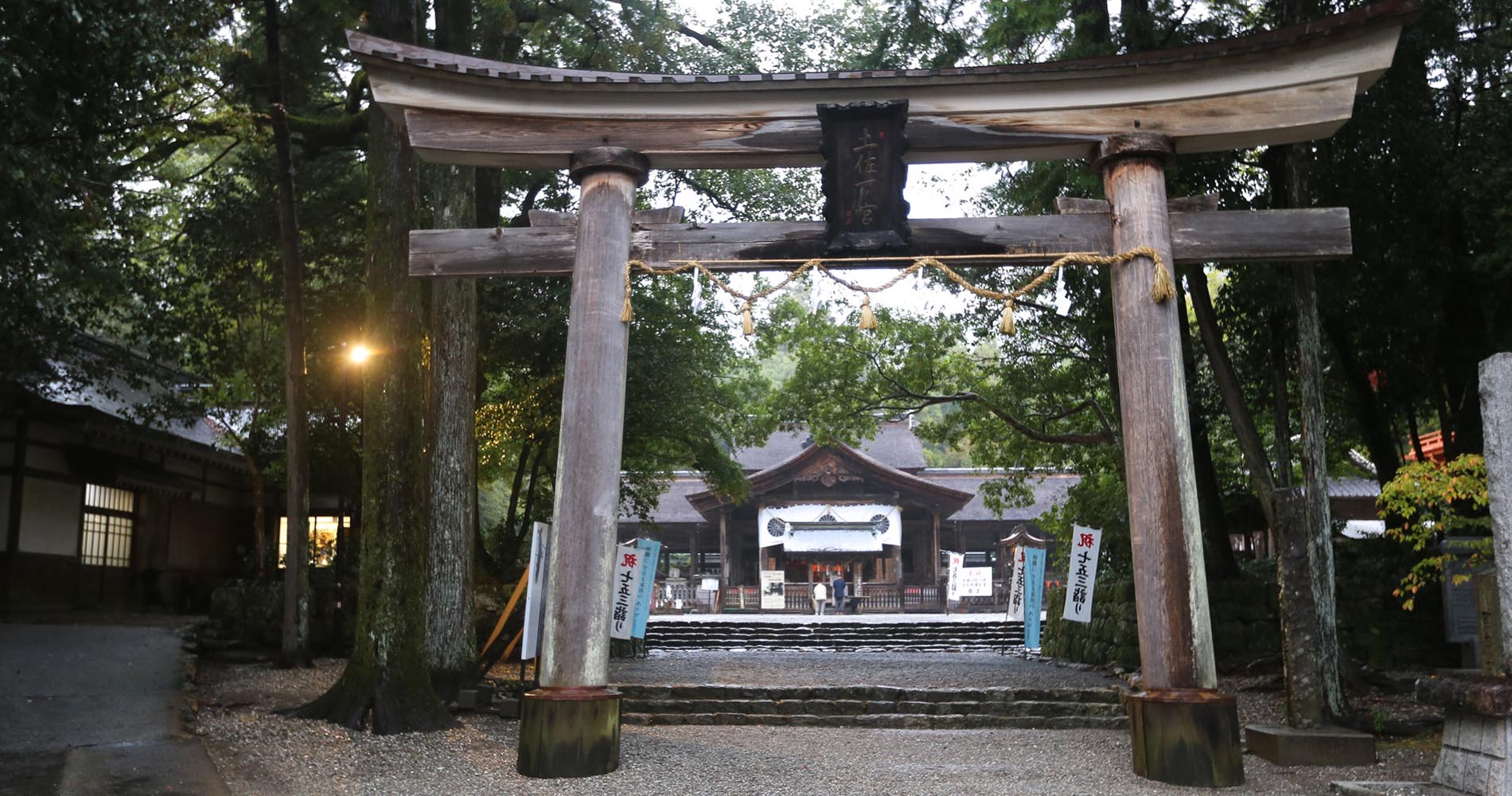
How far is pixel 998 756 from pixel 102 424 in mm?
15314

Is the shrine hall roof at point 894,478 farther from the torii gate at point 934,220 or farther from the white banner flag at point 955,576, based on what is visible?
the torii gate at point 934,220

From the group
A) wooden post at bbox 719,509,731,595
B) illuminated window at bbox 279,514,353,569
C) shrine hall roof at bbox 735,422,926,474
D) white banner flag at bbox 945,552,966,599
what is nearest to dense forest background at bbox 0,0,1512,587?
illuminated window at bbox 279,514,353,569

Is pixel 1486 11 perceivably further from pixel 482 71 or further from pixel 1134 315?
pixel 482 71

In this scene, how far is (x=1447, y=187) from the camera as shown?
10.0 meters

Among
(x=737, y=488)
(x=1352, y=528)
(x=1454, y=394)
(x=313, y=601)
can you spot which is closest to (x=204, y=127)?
(x=313, y=601)

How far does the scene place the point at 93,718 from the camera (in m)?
8.66

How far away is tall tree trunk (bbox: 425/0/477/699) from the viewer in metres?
9.50

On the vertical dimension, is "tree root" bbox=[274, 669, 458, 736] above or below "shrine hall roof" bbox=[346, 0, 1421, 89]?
below

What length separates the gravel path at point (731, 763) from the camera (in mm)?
6363

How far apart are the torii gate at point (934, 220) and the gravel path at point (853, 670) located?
544 cm

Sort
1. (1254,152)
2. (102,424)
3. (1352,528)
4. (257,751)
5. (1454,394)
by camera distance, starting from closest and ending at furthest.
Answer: (257,751), (1254,152), (1454,394), (102,424), (1352,528)

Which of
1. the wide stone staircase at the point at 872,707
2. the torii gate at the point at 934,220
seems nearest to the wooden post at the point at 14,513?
the wide stone staircase at the point at 872,707

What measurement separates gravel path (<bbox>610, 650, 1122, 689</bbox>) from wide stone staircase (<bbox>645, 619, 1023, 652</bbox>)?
193cm

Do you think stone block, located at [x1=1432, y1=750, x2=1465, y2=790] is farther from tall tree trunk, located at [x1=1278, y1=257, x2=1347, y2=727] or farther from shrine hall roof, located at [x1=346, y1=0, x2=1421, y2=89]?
shrine hall roof, located at [x1=346, y1=0, x2=1421, y2=89]
